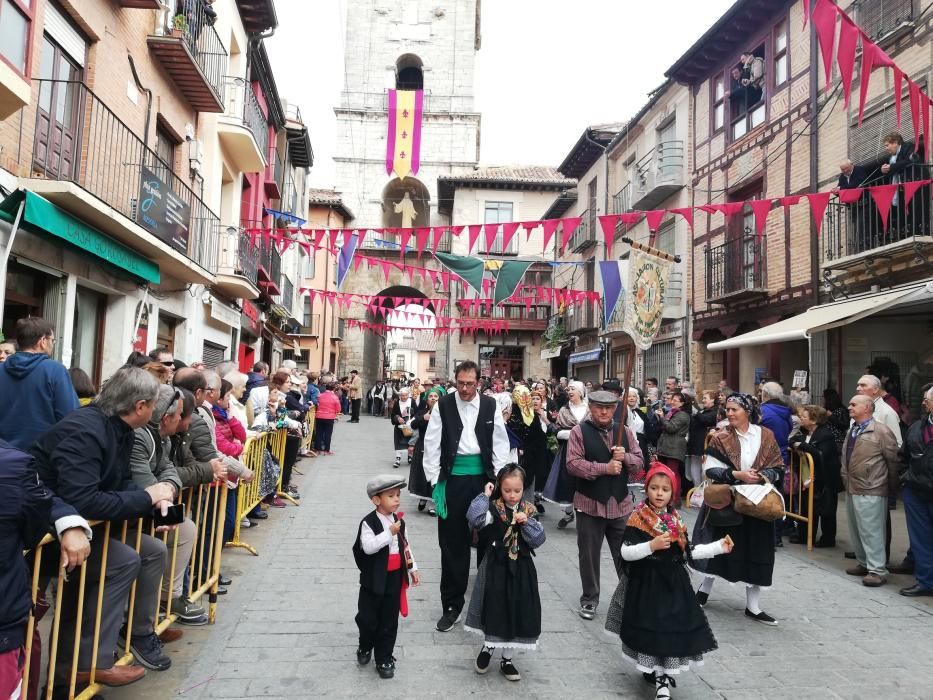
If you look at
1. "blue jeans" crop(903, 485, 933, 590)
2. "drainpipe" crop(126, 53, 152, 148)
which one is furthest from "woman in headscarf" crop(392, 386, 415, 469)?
"blue jeans" crop(903, 485, 933, 590)

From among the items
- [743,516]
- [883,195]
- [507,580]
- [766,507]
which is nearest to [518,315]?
[883,195]

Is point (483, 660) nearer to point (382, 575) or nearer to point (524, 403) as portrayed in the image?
point (382, 575)

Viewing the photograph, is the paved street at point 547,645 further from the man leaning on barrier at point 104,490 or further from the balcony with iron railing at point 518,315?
the balcony with iron railing at point 518,315

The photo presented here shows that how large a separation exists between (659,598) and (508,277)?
13528 mm

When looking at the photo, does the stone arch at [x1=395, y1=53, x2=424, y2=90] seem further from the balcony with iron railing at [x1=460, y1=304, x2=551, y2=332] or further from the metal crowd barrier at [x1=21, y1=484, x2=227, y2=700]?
the metal crowd barrier at [x1=21, y1=484, x2=227, y2=700]

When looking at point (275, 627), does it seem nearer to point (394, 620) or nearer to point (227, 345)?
point (394, 620)

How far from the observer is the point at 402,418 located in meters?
12.9

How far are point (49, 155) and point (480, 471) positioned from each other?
22.4 feet

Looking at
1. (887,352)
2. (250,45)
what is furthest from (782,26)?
(250,45)

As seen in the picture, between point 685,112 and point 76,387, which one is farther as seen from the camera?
point 685,112

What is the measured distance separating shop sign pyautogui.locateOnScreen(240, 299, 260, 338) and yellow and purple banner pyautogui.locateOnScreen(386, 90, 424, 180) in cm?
938

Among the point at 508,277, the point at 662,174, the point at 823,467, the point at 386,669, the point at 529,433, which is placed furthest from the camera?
the point at 662,174

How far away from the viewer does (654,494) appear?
3.82 meters

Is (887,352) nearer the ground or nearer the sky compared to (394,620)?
nearer the sky
